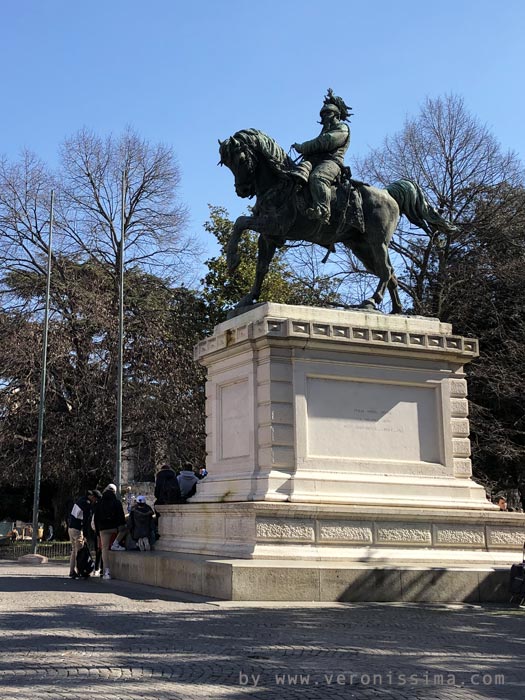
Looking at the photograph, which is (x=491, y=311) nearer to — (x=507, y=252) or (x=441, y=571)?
(x=507, y=252)

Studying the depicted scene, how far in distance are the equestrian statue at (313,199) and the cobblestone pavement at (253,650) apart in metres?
6.59

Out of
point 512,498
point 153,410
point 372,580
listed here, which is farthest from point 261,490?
point 512,498

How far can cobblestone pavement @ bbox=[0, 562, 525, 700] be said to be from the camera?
6.53m

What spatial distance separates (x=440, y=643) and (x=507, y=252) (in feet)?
88.8

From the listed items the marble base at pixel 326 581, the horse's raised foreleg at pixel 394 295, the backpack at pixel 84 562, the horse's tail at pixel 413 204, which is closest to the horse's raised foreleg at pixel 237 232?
the horse's raised foreleg at pixel 394 295

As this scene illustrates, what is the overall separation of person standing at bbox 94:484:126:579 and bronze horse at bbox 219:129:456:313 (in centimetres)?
445

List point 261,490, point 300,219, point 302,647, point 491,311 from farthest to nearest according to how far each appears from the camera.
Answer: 1. point 491,311
2. point 300,219
3. point 261,490
4. point 302,647

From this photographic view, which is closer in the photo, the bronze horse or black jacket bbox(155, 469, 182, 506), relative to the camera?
the bronze horse

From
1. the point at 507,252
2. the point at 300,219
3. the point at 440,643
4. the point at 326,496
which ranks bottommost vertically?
the point at 440,643

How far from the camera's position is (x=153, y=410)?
33469 millimetres

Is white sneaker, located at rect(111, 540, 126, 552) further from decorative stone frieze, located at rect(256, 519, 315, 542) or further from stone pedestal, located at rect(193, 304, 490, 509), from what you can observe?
decorative stone frieze, located at rect(256, 519, 315, 542)

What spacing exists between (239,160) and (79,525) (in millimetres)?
7667

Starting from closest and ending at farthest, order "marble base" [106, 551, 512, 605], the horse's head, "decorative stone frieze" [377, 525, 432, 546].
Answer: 1. "marble base" [106, 551, 512, 605]
2. "decorative stone frieze" [377, 525, 432, 546]
3. the horse's head

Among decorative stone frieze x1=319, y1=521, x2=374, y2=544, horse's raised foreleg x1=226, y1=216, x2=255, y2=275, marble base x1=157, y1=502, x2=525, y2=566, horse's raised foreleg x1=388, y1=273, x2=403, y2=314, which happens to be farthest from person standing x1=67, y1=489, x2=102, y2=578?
horse's raised foreleg x1=388, y1=273, x2=403, y2=314
